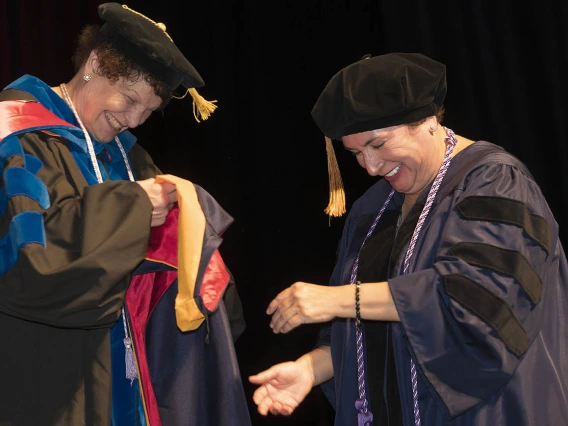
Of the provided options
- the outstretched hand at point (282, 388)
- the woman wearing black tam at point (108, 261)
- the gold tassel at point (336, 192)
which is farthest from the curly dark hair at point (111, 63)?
the outstretched hand at point (282, 388)

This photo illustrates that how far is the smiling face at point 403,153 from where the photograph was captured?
2.08 meters

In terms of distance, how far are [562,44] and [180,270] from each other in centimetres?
176

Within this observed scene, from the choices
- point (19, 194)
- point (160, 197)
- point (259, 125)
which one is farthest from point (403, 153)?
point (259, 125)

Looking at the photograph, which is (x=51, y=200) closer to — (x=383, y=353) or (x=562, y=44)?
(x=383, y=353)

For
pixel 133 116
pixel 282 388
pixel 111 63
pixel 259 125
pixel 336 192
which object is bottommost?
pixel 282 388

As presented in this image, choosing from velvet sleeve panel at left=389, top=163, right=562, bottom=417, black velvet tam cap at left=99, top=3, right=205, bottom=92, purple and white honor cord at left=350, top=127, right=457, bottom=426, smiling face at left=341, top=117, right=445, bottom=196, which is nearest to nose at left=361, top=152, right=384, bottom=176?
smiling face at left=341, top=117, right=445, bottom=196

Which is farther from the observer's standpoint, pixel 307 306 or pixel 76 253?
pixel 307 306

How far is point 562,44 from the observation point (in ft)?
9.23

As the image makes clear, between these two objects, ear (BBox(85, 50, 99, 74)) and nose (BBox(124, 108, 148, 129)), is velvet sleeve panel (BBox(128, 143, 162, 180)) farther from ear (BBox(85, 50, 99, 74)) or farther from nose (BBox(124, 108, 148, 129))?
ear (BBox(85, 50, 99, 74))

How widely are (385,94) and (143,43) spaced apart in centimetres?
67

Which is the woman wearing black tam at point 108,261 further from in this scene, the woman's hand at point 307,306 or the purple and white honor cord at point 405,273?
the purple and white honor cord at point 405,273

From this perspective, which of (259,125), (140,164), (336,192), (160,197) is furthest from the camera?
(259,125)

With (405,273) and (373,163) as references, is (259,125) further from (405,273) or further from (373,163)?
(405,273)

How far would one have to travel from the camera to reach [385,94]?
2.04 meters
